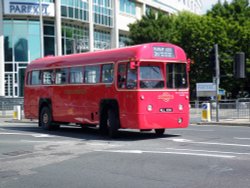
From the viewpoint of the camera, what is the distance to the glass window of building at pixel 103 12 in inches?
2205

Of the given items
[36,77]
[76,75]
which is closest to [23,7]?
[36,77]

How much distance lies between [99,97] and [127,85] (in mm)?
1771

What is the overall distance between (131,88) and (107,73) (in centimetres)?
157

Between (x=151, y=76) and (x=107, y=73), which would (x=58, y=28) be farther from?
(x=151, y=76)

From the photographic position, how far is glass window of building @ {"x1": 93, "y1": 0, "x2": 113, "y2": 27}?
56.0 m

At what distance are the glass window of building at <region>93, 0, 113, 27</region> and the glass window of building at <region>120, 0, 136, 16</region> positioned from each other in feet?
11.2

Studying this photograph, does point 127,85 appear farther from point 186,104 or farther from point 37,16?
point 37,16

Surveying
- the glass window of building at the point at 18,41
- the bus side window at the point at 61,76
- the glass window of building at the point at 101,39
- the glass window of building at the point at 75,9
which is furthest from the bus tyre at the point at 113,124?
the glass window of building at the point at 101,39

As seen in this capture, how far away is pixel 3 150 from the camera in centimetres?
1455

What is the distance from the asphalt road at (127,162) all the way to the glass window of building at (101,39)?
132 feet

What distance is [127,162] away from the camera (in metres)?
11.6

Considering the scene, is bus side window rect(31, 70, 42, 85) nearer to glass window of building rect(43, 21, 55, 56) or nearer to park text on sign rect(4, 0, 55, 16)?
park text on sign rect(4, 0, 55, 16)

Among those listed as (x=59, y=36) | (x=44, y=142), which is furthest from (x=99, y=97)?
(x=59, y=36)

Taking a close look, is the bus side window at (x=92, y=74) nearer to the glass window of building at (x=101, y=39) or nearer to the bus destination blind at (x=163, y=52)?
the bus destination blind at (x=163, y=52)
